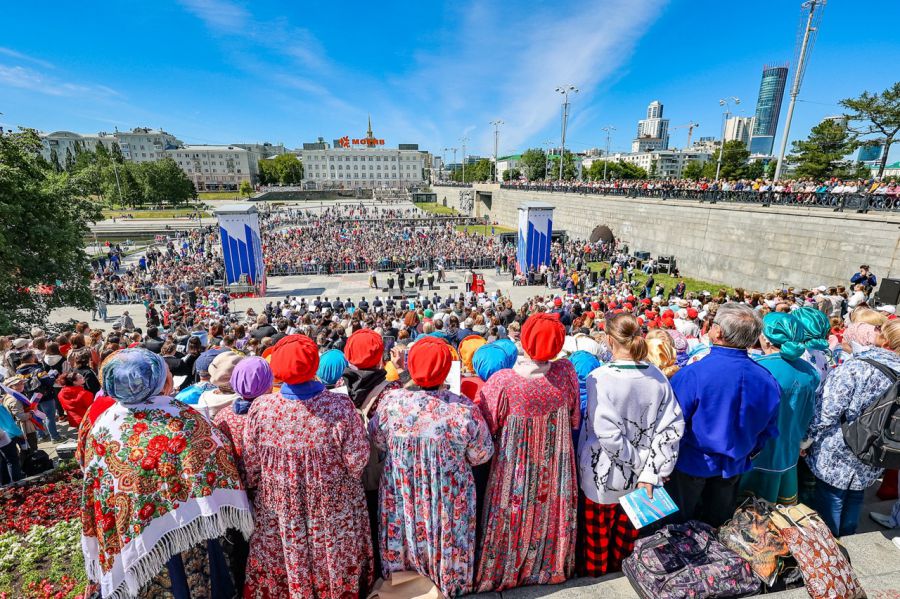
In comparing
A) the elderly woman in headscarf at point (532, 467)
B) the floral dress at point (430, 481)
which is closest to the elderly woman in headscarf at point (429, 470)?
the floral dress at point (430, 481)

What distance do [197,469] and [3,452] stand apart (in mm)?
3638

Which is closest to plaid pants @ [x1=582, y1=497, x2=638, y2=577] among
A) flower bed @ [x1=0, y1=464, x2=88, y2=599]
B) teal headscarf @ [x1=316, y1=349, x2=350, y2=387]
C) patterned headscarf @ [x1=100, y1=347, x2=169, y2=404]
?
teal headscarf @ [x1=316, y1=349, x2=350, y2=387]

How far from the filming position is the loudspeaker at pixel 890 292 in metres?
10.8

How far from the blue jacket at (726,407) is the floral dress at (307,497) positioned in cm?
192

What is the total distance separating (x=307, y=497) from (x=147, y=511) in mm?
716

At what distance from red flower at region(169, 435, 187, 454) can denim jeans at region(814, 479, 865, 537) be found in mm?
4047

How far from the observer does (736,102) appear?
24.5 meters

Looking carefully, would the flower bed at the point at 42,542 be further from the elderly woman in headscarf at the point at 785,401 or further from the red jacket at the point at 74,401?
the elderly woman in headscarf at the point at 785,401

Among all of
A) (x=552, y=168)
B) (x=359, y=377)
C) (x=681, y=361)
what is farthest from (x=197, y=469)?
(x=552, y=168)

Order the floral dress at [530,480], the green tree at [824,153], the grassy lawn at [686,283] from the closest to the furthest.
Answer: the floral dress at [530,480] → the grassy lawn at [686,283] → the green tree at [824,153]

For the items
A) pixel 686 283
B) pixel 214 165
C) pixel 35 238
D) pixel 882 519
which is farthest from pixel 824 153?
pixel 214 165

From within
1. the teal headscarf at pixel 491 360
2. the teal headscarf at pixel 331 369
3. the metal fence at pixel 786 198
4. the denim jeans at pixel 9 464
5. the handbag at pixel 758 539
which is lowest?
the denim jeans at pixel 9 464

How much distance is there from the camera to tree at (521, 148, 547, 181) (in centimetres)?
8355

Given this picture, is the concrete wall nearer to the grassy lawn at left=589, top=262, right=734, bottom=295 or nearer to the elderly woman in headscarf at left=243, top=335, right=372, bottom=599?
the grassy lawn at left=589, top=262, right=734, bottom=295
